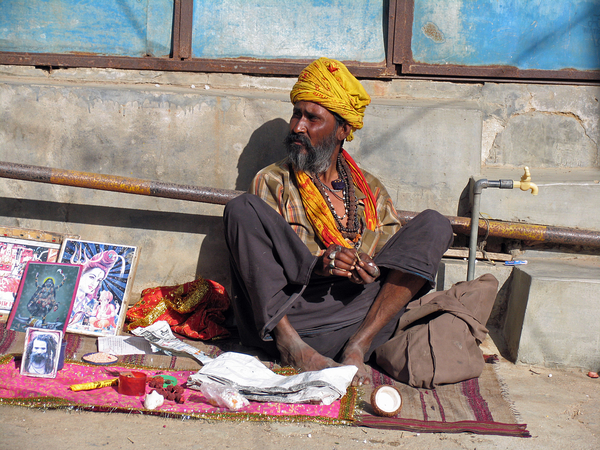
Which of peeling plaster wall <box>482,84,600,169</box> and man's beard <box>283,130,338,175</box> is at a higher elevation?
peeling plaster wall <box>482,84,600,169</box>

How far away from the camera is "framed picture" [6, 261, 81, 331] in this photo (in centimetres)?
286

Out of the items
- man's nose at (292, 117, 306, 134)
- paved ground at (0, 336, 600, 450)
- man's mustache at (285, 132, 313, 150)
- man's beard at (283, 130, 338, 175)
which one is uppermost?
man's nose at (292, 117, 306, 134)

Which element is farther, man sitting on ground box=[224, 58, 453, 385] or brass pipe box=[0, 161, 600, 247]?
brass pipe box=[0, 161, 600, 247]

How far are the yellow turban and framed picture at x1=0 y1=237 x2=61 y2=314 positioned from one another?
1.72 metres

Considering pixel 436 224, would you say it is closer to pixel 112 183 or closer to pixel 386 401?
pixel 386 401

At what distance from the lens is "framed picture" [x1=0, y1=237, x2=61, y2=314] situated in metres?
3.08

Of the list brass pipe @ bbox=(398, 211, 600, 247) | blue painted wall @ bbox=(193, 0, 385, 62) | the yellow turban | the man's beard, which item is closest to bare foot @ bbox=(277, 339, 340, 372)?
the man's beard

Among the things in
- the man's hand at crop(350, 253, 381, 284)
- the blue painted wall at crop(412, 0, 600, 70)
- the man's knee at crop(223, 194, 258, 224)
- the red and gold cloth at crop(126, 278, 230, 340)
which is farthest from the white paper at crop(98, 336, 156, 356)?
the blue painted wall at crop(412, 0, 600, 70)

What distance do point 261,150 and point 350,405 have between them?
1868 millimetres

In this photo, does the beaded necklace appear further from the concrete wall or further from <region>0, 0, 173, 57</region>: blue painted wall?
<region>0, 0, 173, 57</region>: blue painted wall

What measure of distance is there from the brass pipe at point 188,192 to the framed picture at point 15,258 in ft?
1.26

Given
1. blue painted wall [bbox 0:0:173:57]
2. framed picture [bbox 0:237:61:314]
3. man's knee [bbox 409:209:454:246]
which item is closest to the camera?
man's knee [bbox 409:209:454:246]

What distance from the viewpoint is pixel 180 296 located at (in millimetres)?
3264

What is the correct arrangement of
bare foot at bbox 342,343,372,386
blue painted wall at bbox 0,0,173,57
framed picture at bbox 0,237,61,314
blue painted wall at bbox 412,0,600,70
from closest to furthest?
1. bare foot at bbox 342,343,372,386
2. framed picture at bbox 0,237,61,314
3. blue painted wall at bbox 412,0,600,70
4. blue painted wall at bbox 0,0,173,57
